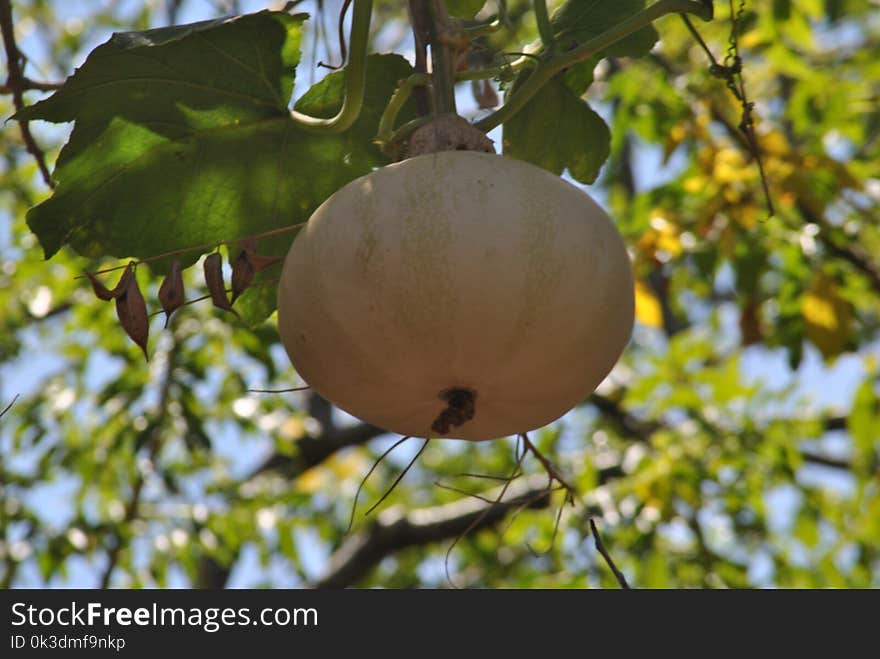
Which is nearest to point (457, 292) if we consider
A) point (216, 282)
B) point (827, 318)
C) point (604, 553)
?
point (216, 282)

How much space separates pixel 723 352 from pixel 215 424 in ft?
12.4

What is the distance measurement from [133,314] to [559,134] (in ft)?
3.13

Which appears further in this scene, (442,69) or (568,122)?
(568,122)

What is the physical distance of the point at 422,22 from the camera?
2.03 m

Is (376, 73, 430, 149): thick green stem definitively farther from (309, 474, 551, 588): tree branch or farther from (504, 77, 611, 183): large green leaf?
(309, 474, 551, 588): tree branch

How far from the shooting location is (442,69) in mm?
1862

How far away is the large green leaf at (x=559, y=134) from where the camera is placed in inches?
90.4

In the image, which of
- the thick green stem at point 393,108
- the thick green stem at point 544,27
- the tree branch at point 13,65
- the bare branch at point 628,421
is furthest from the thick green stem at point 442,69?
the bare branch at point 628,421

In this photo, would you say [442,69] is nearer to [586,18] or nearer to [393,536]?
[586,18]

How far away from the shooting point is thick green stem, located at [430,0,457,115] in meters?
1.84

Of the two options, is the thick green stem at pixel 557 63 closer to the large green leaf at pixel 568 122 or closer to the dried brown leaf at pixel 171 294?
the large green leaf at pixel 568 122

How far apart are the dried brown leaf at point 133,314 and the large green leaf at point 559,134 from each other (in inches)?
32.1

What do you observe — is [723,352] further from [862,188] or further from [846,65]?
[862,188]

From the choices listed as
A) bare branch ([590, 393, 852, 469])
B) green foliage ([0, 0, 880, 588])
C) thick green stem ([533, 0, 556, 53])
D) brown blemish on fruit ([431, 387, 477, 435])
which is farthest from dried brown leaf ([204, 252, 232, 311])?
bare branch ([590, 393, 852, 469])
